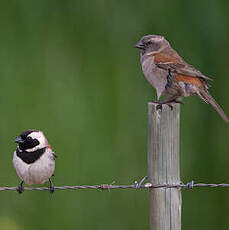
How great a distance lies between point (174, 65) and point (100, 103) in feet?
2.79

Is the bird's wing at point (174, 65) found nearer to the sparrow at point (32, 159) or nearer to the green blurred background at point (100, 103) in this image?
the green blurred background at point (100, 103)

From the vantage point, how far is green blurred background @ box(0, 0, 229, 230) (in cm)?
509

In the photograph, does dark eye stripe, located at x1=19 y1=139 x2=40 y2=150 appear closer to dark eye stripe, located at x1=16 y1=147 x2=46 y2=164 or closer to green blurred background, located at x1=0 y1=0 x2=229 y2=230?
dark eye stripe, located at x1=16 y1=147 x2=46 y2=164

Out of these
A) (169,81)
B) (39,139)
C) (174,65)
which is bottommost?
(39,139)

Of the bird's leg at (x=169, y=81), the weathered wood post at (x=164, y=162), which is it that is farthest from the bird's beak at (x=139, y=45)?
the weathered wood post at (x=164, y=162)

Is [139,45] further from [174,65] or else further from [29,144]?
[29,144]

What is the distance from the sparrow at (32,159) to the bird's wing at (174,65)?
1044mm

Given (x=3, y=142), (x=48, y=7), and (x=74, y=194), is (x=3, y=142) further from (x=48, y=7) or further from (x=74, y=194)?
(x=48, y=7)

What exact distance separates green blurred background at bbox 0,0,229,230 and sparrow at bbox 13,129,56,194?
27.5 inches

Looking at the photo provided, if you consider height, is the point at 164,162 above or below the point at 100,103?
below

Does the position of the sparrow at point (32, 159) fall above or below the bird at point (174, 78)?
below

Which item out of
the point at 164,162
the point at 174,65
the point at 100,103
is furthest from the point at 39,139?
the point at 164,162

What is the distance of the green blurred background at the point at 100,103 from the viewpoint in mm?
5094

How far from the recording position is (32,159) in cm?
424
